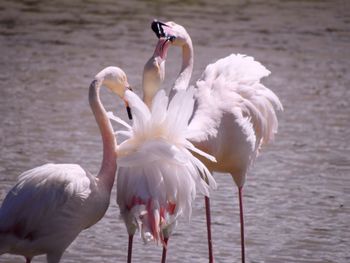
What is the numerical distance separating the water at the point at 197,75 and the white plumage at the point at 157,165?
1.09 meters

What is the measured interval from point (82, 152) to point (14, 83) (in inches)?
104

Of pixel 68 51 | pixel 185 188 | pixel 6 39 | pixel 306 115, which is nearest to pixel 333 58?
pixel 306 115

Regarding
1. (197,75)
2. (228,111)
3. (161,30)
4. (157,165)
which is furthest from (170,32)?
(197,75)

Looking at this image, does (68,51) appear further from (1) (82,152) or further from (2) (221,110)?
(2) (221,110)

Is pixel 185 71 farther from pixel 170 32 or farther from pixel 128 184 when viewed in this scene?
pixel 128 184

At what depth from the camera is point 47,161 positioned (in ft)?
28.6

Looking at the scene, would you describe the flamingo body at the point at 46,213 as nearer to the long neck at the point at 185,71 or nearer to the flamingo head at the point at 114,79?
the flamingo head at the point at 114,79

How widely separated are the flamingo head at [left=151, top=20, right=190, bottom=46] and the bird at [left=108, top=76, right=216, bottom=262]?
1.09 m

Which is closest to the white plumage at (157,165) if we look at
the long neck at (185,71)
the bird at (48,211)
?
the bird at (48,211)

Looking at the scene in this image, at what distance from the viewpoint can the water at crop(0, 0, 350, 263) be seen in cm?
734

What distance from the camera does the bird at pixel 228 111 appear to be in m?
6.68

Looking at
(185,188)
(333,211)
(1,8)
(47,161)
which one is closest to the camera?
(185,188)

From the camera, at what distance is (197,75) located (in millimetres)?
11594

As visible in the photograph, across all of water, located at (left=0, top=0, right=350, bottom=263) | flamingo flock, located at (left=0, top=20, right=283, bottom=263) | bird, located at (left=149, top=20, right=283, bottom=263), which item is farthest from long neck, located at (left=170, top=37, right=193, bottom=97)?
water, located at (left=0, top=0, right=350, bottom=263)
